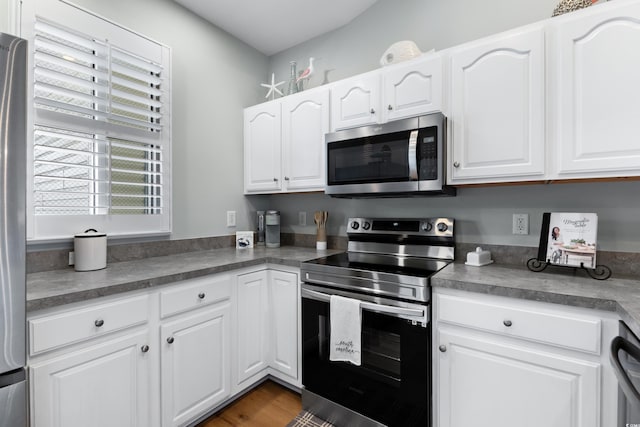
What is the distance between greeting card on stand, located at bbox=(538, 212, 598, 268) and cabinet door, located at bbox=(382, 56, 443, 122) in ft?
2.83

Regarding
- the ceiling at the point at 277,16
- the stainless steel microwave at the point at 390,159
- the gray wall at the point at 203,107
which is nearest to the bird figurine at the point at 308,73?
the ceiling at the point at 277,16

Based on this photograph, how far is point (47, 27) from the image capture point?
5.27 ft

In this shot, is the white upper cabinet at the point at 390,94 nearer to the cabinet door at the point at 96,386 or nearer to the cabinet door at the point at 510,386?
the cabinet door at the point at 510,386

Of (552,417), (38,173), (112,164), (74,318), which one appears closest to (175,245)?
(112,164)

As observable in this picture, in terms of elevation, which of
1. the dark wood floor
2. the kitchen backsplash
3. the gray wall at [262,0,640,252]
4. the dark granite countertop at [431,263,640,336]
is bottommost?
the dark wood floor

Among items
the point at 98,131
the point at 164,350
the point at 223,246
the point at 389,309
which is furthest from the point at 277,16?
the point at 164,350

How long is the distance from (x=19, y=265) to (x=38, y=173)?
0.86 metres

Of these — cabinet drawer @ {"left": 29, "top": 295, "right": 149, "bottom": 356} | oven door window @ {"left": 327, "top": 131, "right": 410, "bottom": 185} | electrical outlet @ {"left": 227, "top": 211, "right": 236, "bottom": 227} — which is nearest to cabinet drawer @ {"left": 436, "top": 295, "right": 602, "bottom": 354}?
oven door window @ {"left": 327, "top": 131, "right": 410, "bottom": 185}

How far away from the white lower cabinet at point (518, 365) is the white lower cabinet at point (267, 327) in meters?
0.89

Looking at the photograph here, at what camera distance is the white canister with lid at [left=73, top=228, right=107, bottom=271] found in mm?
1599

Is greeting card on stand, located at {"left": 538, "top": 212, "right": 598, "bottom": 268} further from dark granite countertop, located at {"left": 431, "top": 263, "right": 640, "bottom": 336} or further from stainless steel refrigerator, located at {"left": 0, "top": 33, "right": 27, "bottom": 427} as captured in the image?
stainless steel refrigerator, located at {"left": 0, "top": 33, "right": 27, "bottom": 427}

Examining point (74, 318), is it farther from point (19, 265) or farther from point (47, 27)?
point (47, 27)

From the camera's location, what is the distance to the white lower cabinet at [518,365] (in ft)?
3.80

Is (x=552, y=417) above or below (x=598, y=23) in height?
below
